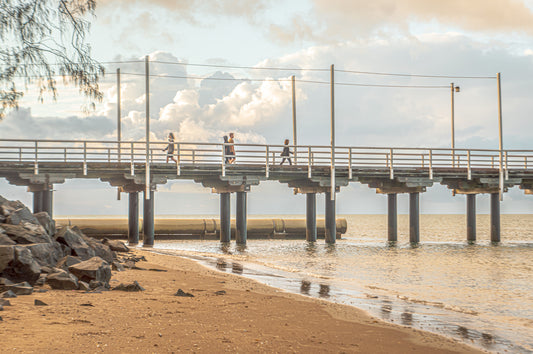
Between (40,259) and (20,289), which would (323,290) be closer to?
(40,259)

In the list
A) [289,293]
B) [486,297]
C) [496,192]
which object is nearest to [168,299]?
[289,293]

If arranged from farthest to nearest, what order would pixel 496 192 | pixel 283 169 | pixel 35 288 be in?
pixel 496 192 → pixel 283 169 → pixel 35 288

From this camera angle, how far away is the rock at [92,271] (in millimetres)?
10492

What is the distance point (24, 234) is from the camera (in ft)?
37.9

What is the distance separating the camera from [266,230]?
128ft

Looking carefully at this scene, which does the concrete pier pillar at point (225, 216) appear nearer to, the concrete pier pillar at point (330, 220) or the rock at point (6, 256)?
the concrete pier pillar at point (330, 220)

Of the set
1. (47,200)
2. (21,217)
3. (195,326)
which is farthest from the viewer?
(47,200)

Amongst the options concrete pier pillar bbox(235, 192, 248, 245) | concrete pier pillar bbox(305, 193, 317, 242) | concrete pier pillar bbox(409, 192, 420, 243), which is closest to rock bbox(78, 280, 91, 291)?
concrete pier pillar bbox(235, 192, 248, 245)

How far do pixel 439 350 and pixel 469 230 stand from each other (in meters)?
34.8

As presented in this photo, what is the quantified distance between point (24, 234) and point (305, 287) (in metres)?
6.59

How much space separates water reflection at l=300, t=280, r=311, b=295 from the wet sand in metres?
2.06

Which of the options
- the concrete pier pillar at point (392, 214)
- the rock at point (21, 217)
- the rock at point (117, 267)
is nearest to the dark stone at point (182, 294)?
the rock at point (117, 267)

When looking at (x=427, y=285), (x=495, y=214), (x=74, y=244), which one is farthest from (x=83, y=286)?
(x=495, y=214)

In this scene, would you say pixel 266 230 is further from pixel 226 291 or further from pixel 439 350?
pixel 439 350
